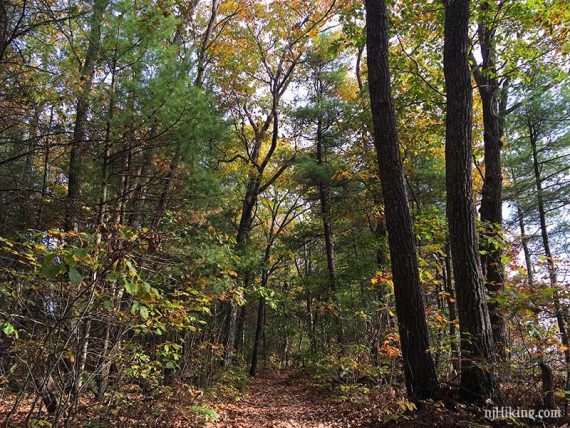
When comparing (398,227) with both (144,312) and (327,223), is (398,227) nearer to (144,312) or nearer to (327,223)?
(144,312)

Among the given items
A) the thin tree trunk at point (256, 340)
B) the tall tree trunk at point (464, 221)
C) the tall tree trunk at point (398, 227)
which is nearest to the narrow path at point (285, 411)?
the tall tree trunk at point (398, 227)

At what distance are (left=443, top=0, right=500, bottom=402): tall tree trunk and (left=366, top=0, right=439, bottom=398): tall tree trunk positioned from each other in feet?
1.58

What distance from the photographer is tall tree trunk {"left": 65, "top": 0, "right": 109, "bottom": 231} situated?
532 centimetres

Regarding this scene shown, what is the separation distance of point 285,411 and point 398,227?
567cm

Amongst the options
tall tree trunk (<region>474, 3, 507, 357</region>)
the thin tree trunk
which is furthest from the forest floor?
the thin tree trunk

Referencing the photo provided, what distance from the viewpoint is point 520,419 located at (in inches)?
158

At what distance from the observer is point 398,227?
5.06 metres

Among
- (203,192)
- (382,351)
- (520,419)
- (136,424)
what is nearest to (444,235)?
(382,351)

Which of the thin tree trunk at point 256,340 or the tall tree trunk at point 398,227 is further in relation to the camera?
the thin tree trunk at point 256,340

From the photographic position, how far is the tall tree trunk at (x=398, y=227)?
15.4 ft

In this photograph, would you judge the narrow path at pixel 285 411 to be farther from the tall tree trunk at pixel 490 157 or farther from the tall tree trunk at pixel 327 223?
the tall tree trunk at pixel 490 157

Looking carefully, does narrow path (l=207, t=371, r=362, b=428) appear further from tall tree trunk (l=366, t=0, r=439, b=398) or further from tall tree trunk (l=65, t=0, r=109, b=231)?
tall tree trunk (l=65, t=0, r=109, b=231)

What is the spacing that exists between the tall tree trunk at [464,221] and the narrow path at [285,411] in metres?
2.23

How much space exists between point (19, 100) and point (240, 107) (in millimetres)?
11923
